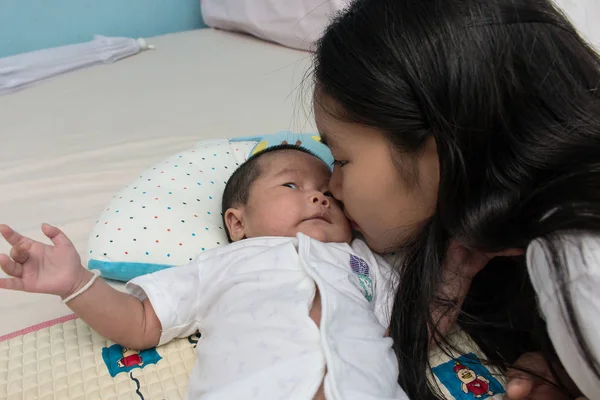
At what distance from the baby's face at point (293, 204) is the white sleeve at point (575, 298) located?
351 mm

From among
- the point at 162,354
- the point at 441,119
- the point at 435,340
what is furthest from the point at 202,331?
the point at 441,119

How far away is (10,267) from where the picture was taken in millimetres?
700

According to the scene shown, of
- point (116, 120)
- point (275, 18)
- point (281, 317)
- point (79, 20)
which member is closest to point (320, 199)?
point (281, 317)

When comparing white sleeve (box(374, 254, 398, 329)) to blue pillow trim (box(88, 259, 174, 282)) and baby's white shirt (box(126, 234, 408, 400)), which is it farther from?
blue pillow trim (box(88, 259, 174, 282))

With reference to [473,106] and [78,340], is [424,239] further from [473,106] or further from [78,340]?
[78,340]

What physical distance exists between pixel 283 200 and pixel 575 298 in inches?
18.2

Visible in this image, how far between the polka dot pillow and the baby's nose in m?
0.19

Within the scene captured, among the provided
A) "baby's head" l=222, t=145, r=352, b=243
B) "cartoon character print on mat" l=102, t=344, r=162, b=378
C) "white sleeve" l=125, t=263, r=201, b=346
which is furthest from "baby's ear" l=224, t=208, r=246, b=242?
"cartoon character print on mat" l=102, t=344, r=162, b=378

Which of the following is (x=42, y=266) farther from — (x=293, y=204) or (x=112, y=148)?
(x=112, y=148)

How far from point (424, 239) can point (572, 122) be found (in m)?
0.25

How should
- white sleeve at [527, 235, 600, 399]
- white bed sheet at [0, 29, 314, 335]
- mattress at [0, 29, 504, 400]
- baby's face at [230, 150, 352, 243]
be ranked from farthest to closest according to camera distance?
white bed sheet at [0, 29, 314, 335], baby's face at [230, 150, 352, 243], mattress at [0, 29, 504, 400], white sleeve at [527, 235, 600, 399]

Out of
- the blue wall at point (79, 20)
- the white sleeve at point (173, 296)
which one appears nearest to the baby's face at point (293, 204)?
the white sleeve at point (173, 296)

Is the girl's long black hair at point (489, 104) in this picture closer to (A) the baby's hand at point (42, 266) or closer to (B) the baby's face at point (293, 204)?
(B) the baby's face at point (293, 204)

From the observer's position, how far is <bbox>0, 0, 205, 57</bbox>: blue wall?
1.92 m
